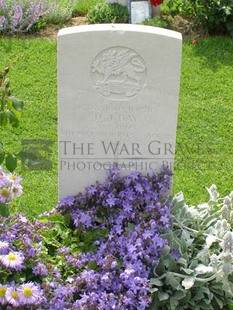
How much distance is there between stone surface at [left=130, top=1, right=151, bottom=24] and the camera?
7.43 metres

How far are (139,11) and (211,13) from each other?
0.83 meters

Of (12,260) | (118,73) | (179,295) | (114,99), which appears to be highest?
(118,73)

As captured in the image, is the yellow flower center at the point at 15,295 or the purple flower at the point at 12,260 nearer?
the yellow flower center at the point at 15,295

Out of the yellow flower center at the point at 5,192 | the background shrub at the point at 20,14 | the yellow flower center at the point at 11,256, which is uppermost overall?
the background shrub at the point at 20,14

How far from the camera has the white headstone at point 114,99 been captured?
3812 millimetres

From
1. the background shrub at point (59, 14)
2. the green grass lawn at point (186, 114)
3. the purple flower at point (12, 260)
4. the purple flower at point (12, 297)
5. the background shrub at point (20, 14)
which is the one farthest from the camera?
the background shrub at point (59, 14)

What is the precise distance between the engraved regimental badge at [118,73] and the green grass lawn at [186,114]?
1249 millimetres

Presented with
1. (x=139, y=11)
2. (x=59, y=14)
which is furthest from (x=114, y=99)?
(x=59, y=14)

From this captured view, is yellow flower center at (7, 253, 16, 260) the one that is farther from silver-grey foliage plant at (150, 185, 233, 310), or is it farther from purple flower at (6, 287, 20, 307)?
silver-grey foliage plant at (150, 185, 233, 310)

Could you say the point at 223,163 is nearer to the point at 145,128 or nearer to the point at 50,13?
the point at 145,128

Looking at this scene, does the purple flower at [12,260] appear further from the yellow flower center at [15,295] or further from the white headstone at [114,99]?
the white headstone at [114,99]

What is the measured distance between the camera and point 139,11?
753 centimetres

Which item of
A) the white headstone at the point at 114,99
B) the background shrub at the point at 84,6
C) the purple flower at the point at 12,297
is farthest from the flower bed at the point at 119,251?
the background shrub at the point at 84,6

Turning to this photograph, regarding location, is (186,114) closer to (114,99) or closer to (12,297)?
(114,99)
